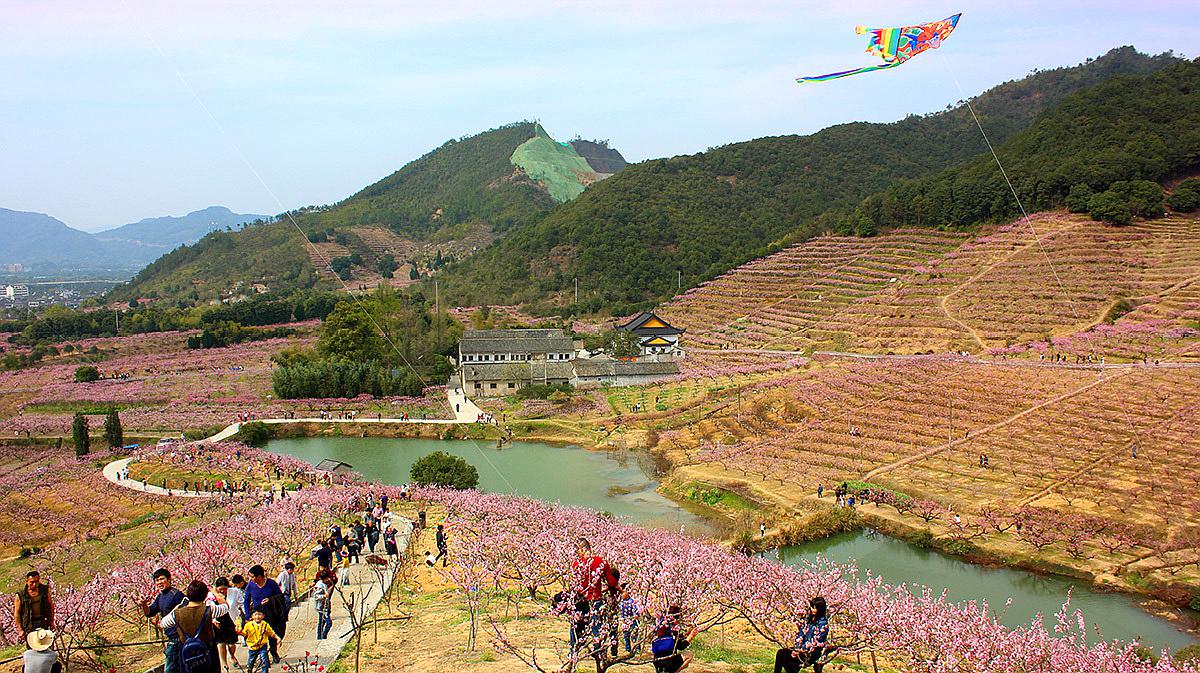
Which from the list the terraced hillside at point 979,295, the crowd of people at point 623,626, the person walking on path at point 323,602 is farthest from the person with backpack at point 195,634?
the terraced hillside at point 979,295

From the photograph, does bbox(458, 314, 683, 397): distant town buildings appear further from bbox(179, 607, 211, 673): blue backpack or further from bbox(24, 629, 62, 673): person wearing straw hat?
bbox(24, 629, 62, 673): person wearing straw hat

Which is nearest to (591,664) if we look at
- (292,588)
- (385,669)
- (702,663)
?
(702,663)

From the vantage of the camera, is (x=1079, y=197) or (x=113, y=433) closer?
(x=113, y=433)

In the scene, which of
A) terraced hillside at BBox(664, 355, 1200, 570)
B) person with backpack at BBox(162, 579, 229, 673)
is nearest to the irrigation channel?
terraced hillside at BBox(664, 355, 1200, 570)

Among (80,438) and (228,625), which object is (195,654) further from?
(80,438)

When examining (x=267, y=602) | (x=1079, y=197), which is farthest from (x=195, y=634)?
(x=1079, y=197)

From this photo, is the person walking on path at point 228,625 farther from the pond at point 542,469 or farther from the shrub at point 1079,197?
the shrub at point 1079,197
